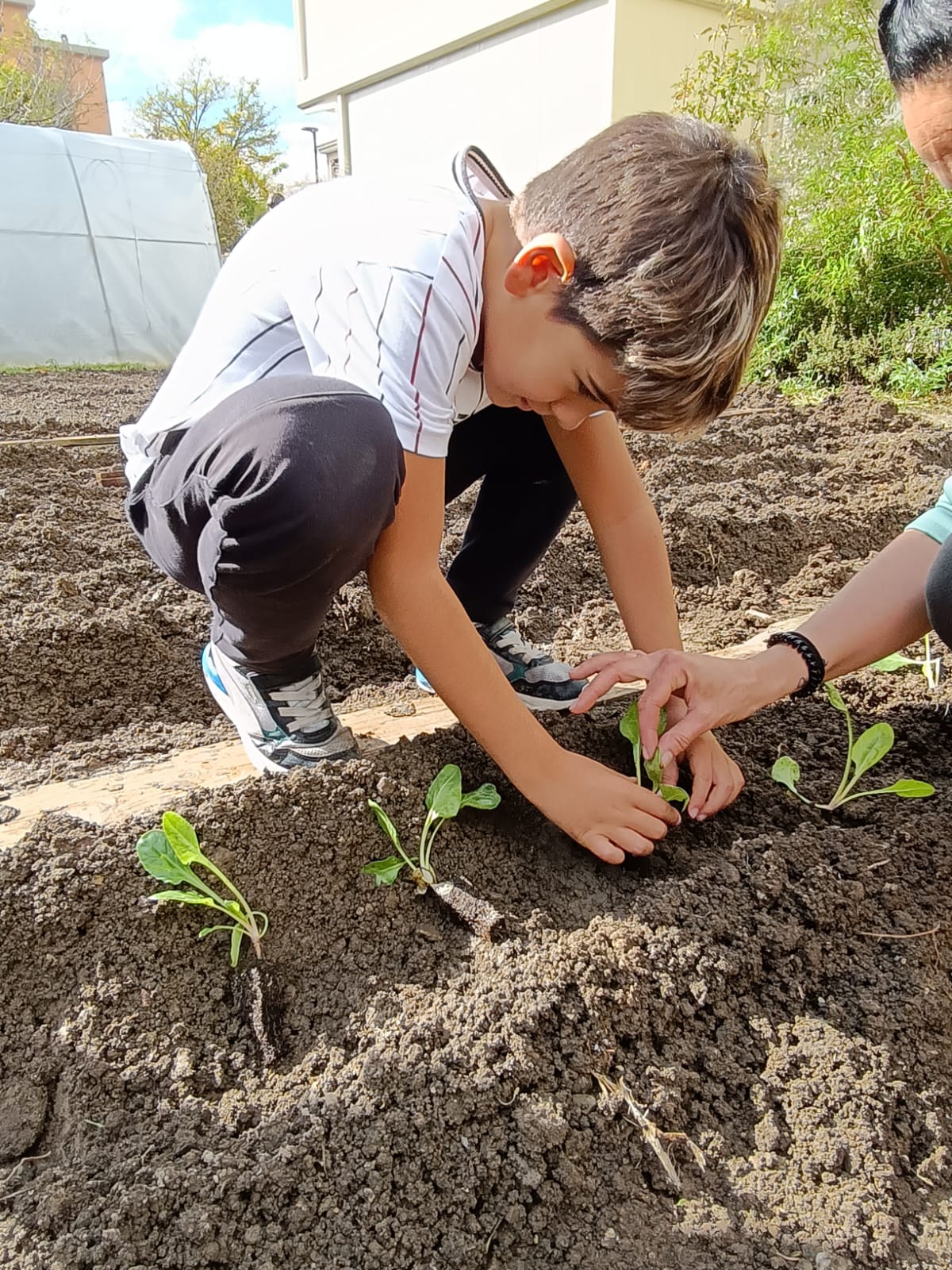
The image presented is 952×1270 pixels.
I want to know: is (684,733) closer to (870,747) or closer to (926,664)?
(870,747)

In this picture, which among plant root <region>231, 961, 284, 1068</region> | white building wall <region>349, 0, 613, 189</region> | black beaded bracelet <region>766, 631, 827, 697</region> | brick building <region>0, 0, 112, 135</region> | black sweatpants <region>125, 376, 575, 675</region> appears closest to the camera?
plant root <region>231, 961, 284, 1068</region>

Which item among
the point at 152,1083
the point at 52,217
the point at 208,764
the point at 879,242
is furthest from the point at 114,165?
the point at 152,1083

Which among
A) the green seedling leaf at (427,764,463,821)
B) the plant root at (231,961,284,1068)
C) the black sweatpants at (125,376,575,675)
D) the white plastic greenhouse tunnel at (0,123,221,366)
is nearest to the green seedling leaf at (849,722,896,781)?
the green seedling leaf at (427,764,463,821)

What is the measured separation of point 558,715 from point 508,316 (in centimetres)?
75

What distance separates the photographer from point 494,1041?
1042 mm

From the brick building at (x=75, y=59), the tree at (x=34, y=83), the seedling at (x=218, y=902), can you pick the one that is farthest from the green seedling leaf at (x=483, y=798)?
the brick building at (x=75, y=59)

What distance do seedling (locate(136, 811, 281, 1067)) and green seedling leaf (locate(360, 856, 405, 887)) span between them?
163 millimetres

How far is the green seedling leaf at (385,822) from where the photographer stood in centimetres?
134

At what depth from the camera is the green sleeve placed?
1.63 metres

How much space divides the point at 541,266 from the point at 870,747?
974mm

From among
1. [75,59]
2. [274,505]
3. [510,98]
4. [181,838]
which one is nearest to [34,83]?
[75,59]

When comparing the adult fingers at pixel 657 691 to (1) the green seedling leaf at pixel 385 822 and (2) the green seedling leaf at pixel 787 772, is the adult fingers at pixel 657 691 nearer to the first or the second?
(2) the green seedling leaf at pixel 787 772

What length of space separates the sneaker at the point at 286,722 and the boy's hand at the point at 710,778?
1.96 ft

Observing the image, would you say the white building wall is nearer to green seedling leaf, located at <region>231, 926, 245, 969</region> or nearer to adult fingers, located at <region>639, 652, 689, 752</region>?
adult fingers, located at <region>639, 652, 689, 752</region>
